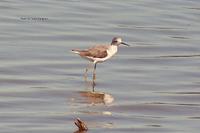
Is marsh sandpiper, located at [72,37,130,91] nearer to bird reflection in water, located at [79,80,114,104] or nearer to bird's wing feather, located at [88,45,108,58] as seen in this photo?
bird's wing feather, located at [88,45,108,58]

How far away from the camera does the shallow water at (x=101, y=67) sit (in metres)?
14.1

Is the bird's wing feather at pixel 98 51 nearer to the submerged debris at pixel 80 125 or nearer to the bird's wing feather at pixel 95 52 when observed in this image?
the bird's wing feather at pixel 95 52

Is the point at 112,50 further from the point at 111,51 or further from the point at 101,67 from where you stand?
the point at 101,67

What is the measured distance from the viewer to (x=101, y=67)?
62.5ft

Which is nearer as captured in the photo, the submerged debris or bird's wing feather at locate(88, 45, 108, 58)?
the submerged debris

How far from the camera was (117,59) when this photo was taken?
1972 cm

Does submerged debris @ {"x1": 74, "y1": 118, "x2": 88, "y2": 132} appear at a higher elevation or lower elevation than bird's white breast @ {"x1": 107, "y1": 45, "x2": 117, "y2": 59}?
lower

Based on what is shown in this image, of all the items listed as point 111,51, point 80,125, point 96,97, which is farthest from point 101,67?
point 80,125

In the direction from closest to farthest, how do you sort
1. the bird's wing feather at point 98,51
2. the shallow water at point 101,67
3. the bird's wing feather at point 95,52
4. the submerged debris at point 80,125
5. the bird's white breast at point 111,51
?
the submerged debris at point 80,125
the shallow water at point 101,67
the bird's wing feather at point 95,52
the bird's wing feather at point 98,51
the bird's white breast at point 111,51

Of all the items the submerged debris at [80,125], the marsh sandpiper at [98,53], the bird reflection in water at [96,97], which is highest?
the marsh sandpiper at [98,53]

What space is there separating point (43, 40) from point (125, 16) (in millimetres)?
4852

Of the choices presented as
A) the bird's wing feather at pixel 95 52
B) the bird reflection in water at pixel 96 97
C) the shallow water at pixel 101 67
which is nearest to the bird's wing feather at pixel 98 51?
the bird's wing feather at pixel 95 52

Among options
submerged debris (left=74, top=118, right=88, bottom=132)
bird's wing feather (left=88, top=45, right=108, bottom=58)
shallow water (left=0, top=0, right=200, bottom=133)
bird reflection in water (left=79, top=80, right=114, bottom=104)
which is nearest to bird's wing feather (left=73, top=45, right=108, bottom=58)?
bird's wing feather (left=88, top=45, right=108, bottom=58)

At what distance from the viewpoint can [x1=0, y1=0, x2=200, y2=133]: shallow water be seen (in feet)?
46.4
